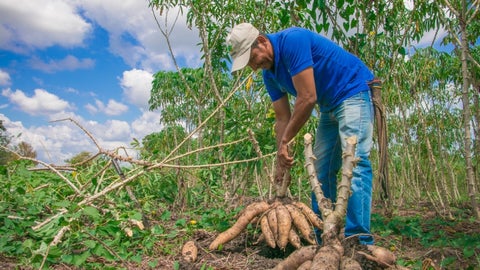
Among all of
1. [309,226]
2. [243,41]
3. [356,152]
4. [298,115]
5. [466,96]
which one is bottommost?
[309,226]

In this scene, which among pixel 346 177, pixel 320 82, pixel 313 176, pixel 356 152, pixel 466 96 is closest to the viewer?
pixel 346 177

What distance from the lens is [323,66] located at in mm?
2457

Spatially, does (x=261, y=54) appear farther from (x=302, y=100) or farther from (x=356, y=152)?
(x=356, y=152)

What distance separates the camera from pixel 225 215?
10.3 ft

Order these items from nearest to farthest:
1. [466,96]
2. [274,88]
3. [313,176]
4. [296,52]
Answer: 1. [313,176]
2. [296,52]
3. [274,88]
4. [466,96]

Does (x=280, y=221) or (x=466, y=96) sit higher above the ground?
(x=466, y=96)

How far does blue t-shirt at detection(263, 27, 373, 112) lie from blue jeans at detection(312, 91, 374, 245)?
0.07 m

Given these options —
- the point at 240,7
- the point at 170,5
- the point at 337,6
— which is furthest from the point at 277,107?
the point at 170,5

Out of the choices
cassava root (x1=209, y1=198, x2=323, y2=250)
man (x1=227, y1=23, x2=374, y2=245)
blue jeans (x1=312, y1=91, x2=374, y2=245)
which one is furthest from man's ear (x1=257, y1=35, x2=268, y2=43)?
cassava root (x1=209, y1=198, x2=323, y2=250)

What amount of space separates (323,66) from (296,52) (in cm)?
27

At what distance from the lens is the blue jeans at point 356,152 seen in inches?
91.1

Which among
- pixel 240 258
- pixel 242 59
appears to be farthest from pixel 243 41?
pixel 240 258

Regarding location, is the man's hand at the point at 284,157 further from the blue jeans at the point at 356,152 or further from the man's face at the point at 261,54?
the man's face at the point at 261,54

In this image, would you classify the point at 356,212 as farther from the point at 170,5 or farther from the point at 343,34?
the point at 170,5
